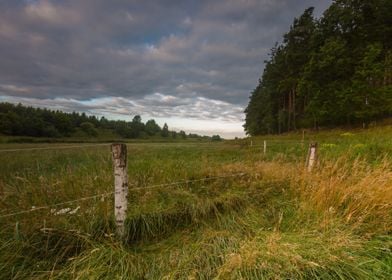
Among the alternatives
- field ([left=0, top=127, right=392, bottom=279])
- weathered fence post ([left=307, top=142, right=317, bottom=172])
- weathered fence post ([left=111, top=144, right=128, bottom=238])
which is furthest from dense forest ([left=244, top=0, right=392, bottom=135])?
weathered fence post ([left=111, top=144, right=128, bottom=238])

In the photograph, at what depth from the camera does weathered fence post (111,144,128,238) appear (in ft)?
9.43

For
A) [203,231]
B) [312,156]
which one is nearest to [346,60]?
[312,156]

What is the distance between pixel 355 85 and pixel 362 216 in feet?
83.8

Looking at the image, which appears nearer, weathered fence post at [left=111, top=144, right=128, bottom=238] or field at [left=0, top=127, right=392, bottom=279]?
field at [left=0, top=127, right=392, bottom=279]

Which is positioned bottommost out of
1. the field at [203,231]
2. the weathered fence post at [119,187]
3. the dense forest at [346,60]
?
the field at [203,231]

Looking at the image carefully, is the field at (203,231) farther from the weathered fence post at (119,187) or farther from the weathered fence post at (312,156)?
the weathered fence post at (312,156)

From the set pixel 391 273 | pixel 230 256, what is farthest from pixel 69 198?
pixel 391 273

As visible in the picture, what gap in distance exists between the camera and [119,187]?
288cm

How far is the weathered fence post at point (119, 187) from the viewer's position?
287 centimetres

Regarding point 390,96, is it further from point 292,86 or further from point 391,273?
point 391,273

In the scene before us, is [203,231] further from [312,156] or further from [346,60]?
[346,60]

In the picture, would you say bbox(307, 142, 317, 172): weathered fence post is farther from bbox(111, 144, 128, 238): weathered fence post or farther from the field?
bbox(111, 144, 128, 238): weathered fence post

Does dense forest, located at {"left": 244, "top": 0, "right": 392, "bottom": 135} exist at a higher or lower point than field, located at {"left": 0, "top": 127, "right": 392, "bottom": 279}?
higher

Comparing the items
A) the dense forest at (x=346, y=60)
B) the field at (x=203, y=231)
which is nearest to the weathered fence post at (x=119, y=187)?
the field at (x=203, y=231)
